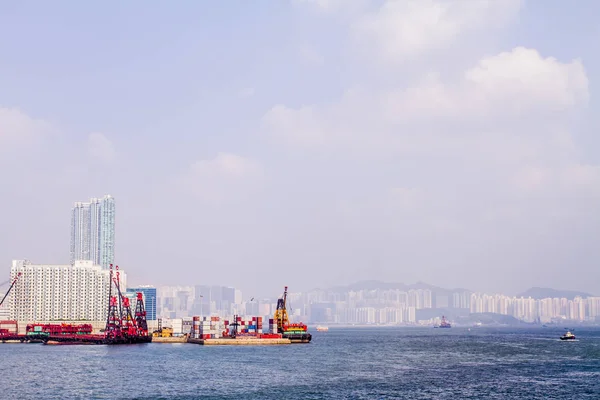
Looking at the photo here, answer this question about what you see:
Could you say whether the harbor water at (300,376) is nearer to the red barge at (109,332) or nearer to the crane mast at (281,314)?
the red barge at (109,332)

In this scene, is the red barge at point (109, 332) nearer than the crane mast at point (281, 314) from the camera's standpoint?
Yes

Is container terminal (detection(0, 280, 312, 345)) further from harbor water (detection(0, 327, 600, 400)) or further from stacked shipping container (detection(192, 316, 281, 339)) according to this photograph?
harbor water (detection(0, 327, 600, 400))

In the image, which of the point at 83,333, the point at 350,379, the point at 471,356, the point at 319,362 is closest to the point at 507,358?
the point at 471,356

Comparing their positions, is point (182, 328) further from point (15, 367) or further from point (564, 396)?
point (564, 396)

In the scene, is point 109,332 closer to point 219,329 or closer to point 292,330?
point 219,329

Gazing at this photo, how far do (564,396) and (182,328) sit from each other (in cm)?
12882

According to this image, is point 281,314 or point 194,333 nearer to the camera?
point 194,333

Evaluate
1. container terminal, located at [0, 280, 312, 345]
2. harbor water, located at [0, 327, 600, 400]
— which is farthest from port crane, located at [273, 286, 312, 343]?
harbor water, located at [0, 327, 600, 400]

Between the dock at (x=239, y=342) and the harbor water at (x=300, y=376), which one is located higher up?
the harbor water at (x=300, y=376)

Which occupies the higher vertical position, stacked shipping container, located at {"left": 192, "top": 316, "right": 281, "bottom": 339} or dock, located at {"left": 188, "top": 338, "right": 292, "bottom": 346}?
stacked shipping container, located at {"left": 192, "top": 316, "right": 281, "bottom": 339}

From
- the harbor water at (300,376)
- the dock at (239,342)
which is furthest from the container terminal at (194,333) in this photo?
the harbor water at (300,376)

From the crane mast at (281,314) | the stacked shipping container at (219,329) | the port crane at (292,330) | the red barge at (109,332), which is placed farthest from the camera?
the crane mast at (281,314)

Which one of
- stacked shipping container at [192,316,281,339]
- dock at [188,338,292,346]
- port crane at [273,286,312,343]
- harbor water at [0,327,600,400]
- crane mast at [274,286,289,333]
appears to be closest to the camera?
harbor water at [0,327,600,400]

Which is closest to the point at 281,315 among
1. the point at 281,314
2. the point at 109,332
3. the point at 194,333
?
the point at 281,314
